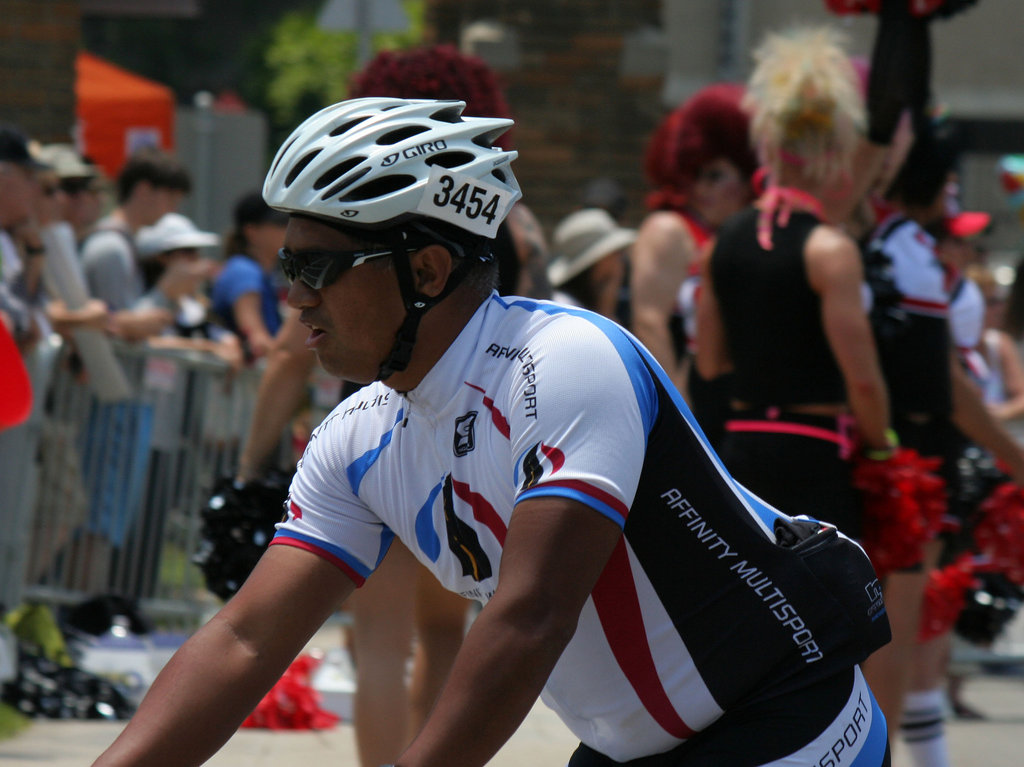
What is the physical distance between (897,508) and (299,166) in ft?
8.75

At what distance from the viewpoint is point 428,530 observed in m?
2.32

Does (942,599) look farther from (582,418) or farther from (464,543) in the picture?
(582,418)

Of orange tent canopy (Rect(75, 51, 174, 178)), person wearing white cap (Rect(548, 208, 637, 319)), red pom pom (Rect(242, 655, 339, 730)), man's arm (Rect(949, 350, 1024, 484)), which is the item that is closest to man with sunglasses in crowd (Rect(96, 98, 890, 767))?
man's arm (Rect(949, 350, 1024, 484))

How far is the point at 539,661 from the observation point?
193 centimetres

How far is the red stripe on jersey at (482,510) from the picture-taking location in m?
2.20

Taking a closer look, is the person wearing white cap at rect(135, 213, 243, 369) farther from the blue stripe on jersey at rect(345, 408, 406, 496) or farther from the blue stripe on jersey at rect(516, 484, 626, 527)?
the blue stripe on jersey at rect(516, 484, 626, 527)

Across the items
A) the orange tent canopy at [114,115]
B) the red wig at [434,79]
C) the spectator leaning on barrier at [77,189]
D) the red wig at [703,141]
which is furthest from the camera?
the orange tent canopy at [114,115]

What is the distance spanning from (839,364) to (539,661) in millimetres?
2550

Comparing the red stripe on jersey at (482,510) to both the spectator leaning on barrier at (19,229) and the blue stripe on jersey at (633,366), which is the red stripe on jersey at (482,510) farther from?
the spectator leaning on barrier at (19,229)

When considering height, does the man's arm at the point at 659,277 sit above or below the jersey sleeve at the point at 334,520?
below

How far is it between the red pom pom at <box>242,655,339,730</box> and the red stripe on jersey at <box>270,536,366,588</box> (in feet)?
11.9

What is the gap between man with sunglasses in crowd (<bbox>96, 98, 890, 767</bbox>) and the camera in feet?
6.95

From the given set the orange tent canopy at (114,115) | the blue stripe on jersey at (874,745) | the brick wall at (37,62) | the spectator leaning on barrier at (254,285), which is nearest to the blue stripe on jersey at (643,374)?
the blue stripe on jersey at (874,745)

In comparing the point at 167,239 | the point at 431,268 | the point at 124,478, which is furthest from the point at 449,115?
the point at 167,239
